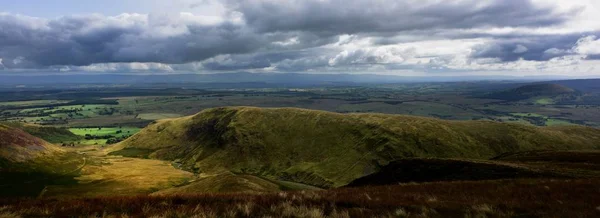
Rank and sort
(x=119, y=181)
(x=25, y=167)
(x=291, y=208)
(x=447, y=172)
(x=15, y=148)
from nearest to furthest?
(x=291, y=208) → (x=447, y=172) → (x=119, y=181) → (x=25, y=167) → (x=15, y=148)

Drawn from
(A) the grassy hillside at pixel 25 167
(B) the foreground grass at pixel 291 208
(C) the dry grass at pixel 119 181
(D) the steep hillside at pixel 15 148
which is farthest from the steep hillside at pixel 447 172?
(D) the steep hillside at pixel 15 148

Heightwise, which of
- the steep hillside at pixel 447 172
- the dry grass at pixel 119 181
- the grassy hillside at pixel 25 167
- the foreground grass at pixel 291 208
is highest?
the foreground grass at pixel 291 208

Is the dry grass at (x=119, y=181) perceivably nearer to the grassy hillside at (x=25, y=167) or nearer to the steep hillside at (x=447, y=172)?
the grassy hillside at (x=25, y=167)

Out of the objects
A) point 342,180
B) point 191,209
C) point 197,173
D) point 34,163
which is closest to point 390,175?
point 191,209

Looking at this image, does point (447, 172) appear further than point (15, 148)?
No

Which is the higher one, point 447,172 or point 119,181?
point 447,172

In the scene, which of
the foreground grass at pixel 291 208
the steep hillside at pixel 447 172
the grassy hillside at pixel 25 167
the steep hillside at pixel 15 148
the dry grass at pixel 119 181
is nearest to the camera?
the foreground grass at pixel 291 208

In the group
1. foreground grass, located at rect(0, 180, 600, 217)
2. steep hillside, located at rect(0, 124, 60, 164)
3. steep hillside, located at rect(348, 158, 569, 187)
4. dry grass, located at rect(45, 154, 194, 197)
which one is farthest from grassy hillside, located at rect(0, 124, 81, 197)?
foreground grass, located at rect(0, 180, 600, 217)

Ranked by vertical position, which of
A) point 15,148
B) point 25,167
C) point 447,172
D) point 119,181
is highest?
point 447,172

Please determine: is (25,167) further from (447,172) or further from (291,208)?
(291,208)

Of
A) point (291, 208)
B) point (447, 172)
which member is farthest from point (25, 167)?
point (291, 208)

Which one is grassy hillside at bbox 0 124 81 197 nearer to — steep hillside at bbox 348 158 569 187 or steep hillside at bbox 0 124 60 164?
steep hillside at bbox 0 124 60 164
